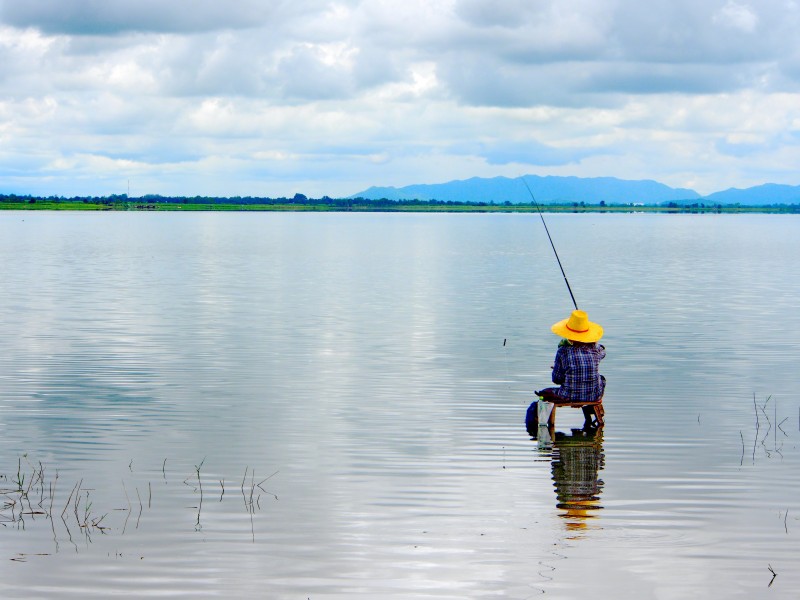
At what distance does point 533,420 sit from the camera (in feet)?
52.9

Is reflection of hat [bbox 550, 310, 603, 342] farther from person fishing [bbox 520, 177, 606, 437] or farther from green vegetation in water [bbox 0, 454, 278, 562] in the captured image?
green vegetation in water [bbox 0, 454, 278, 562]

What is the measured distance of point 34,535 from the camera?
11.2 meters

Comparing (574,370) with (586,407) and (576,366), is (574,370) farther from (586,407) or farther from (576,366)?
(586,407)

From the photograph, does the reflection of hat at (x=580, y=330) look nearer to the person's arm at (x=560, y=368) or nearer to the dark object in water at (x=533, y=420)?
the person's arm at (x=560, y=368)

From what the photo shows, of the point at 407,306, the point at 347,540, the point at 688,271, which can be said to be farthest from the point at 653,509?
the point at 688,271

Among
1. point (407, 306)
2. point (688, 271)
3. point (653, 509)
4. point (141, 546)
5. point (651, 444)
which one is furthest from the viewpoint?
point (688, 271)

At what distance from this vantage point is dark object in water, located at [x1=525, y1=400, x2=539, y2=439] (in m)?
16.1

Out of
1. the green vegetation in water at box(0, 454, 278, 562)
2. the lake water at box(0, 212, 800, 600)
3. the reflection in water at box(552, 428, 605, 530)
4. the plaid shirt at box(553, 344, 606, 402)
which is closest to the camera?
the lake water at box(0, 212, 800, 600)

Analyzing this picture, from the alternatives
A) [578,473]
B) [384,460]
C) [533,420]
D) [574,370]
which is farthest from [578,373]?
[384,460]

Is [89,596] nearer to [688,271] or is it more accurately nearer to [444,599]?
[444,599]

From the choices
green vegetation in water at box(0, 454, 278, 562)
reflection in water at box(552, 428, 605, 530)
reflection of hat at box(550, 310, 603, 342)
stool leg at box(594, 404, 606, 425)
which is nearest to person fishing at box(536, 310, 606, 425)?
reflection of hat at box(550, 310, 603, 342)

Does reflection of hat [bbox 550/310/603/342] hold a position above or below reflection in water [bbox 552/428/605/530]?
above

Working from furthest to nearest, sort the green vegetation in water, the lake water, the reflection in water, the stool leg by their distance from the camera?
the stool leg < the reflection in water < the green vegetation in water < the lake water

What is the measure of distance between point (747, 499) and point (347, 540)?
16.1ft
